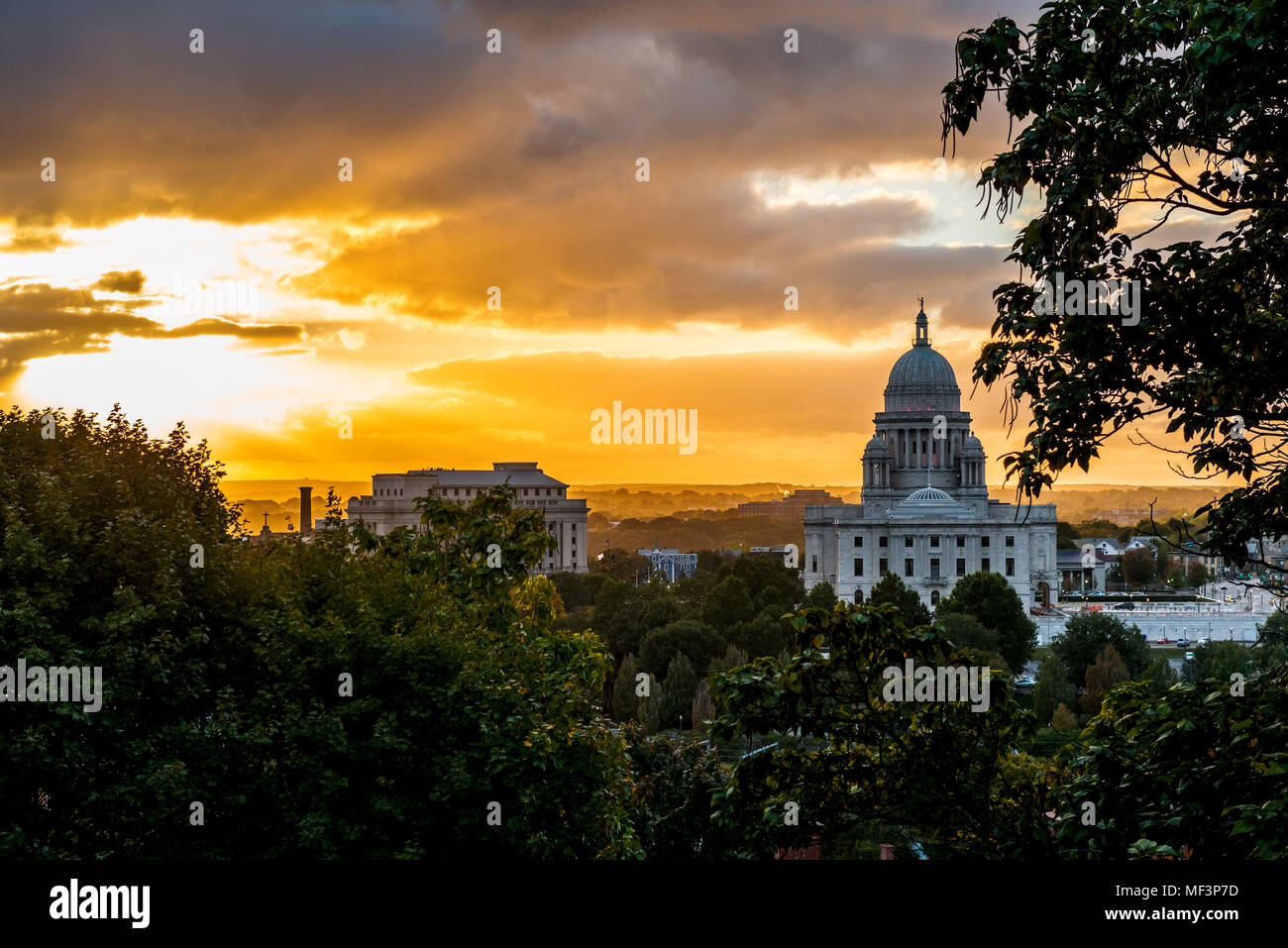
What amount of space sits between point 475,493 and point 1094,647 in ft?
353

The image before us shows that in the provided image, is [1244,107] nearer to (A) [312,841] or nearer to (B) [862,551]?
(A) [312,841]

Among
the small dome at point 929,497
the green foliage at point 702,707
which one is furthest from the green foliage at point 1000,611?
the small dome at point 929,497

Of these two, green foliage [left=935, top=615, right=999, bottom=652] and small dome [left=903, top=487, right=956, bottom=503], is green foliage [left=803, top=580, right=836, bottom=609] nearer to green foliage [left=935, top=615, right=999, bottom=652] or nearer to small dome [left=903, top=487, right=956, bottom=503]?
green foliage [left=935, top=615, right=999, bottom=652]

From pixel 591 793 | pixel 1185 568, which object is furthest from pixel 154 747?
pixel 1185 568

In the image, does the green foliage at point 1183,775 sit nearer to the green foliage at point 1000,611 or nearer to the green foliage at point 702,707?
the green foliage at point 702,707

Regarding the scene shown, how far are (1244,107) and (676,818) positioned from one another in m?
18.0

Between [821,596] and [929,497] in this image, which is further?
[929,497]

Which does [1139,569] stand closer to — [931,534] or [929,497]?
[929,497]

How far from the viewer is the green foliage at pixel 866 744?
10305 mm

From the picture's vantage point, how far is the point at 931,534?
119250 millimetres

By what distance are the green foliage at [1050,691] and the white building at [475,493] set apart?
108 metres

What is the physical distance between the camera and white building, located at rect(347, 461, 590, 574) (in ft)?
525

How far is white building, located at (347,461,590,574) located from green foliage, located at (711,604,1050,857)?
486 feet

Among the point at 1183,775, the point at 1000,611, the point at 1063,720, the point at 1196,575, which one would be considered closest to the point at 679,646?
the point at 1063,720
